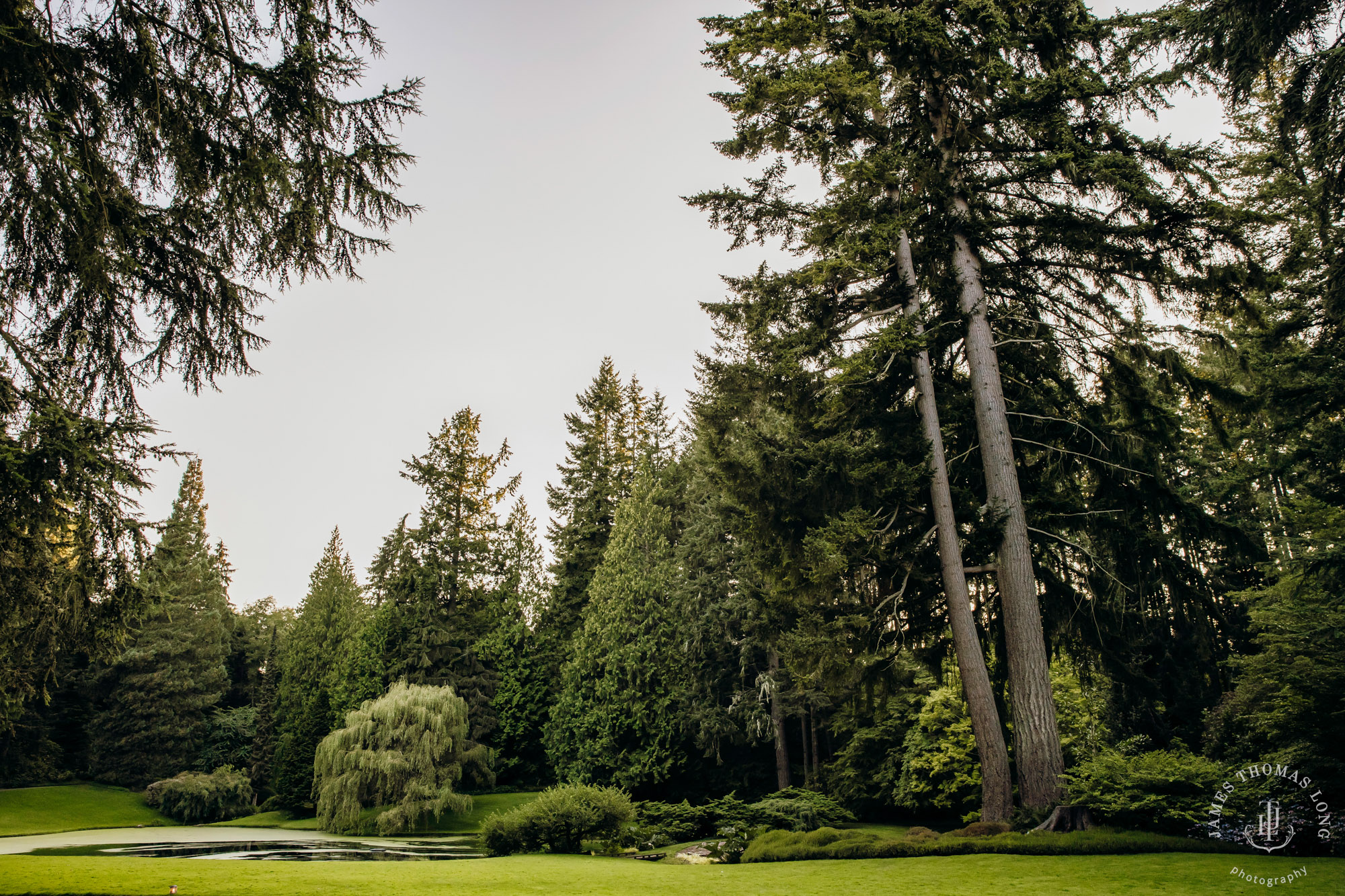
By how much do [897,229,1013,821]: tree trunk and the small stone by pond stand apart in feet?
32.3

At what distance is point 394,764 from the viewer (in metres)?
23.5

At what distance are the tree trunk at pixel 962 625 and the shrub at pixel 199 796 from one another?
36.6 metres

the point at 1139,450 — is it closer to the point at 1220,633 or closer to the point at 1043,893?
the point at 1220,633

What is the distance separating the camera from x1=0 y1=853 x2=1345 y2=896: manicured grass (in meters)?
5.98

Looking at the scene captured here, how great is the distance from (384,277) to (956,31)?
1027cm

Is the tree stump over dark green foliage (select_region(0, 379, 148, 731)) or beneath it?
beneath

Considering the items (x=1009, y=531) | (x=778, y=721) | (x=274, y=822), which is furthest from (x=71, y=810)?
(x=1009, y=531)

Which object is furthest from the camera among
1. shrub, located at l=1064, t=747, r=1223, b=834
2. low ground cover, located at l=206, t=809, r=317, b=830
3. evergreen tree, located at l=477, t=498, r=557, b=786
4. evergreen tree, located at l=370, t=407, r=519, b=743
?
evergreen tree, located at l=370, t=407, r=519, b=743

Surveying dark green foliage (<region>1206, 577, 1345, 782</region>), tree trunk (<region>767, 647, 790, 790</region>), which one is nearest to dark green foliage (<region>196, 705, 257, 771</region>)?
tree trunk (<region>767, 647, 790, 790</region>)

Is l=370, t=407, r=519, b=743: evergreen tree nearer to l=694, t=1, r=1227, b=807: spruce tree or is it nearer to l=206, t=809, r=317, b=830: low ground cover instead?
l=206, t=809, r=317, b=830: low ground cover

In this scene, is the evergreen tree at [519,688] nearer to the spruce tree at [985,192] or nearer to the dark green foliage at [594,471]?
→ the dark green foliage at [594,471]

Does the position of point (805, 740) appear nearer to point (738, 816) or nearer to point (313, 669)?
point (738, 816)

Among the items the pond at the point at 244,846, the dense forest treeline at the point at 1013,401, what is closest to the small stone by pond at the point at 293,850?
the pond at the point at 244,846

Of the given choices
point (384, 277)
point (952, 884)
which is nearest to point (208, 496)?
point (384, 277)
